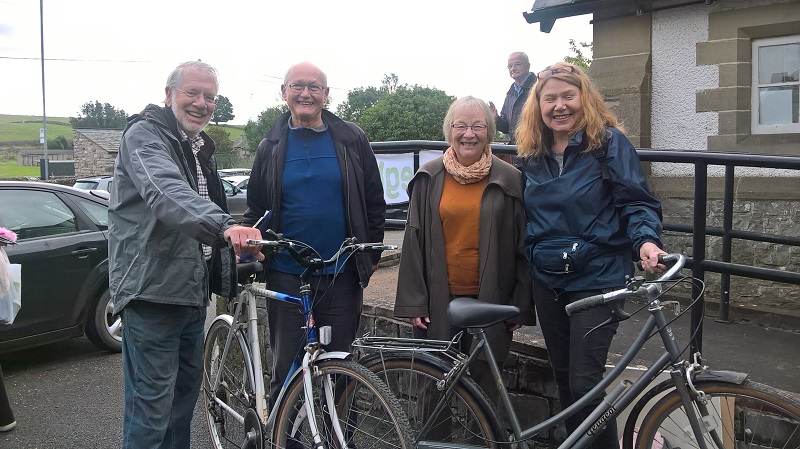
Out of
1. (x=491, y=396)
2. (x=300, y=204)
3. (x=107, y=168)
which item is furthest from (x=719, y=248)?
(x=107, y=168)

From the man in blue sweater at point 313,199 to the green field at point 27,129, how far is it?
8752 centimetres

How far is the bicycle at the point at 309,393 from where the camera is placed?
8.79 ft

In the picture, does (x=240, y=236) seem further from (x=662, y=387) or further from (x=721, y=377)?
(x=721, y=377)

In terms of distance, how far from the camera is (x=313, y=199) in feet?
10.8

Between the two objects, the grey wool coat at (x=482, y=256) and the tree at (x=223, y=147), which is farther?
the tree at (x=223, y=147)

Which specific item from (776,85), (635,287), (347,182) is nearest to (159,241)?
(347,182)

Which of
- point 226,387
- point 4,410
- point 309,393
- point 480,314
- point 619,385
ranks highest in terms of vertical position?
point 480,314

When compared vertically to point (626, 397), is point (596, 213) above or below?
above

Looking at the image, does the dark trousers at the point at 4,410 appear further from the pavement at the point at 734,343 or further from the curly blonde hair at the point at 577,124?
the curly blonde hair at the point at 577,124

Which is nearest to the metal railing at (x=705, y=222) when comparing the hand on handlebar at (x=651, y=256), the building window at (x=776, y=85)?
the hand on handlebar at (x=651, y=256)

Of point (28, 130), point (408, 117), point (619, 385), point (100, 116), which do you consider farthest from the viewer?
point (28, 130)

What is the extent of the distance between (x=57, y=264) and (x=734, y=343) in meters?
5.37

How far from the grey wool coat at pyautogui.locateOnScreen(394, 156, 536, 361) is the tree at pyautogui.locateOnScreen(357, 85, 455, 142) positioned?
75.5 ft

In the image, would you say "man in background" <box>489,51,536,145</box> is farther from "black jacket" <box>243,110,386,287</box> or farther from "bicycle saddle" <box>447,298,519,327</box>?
"bicycle saddle" <box>447,298,519,327</box>
